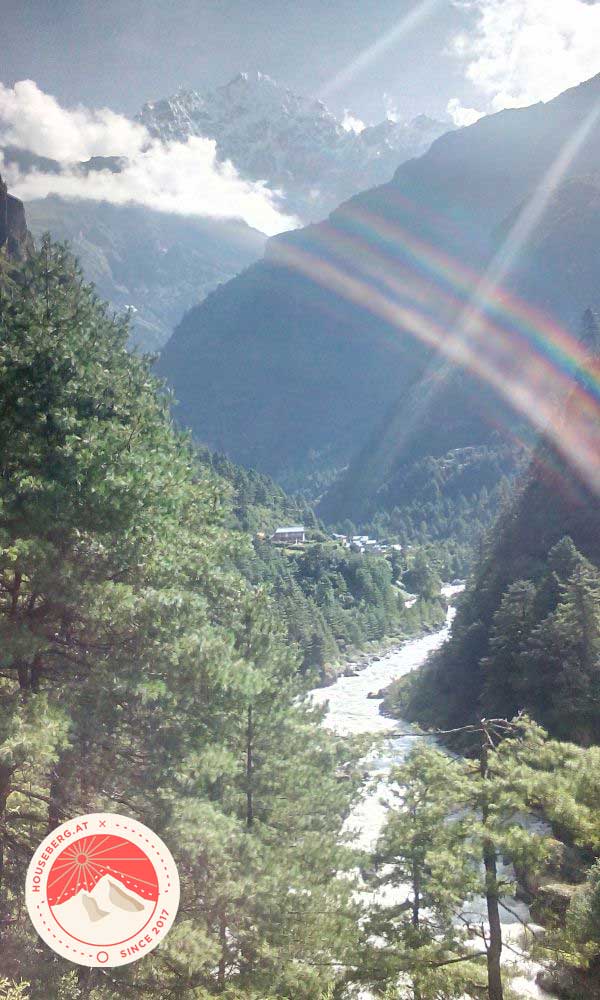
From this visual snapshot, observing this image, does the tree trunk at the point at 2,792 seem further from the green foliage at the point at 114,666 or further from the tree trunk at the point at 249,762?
the tree trunk at the point at 249,762

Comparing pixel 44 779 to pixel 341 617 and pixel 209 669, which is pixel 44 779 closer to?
pixel 209 669

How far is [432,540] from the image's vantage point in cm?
19525

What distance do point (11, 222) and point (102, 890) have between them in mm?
108995

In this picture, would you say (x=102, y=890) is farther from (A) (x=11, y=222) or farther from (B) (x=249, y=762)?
(A) (x=11, y=222)

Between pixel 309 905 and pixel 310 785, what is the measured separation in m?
5.60

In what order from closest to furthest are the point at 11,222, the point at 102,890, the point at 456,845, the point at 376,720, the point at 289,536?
the point at 102,890, the point at 456,845, the point at 376,720, the point at 11,222, the point at 289,536

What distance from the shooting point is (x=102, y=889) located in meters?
6.76

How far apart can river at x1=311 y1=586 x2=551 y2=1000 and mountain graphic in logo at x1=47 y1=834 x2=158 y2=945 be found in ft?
20.0

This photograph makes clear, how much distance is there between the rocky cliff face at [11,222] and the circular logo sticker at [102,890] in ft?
320

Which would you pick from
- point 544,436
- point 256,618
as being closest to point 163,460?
point 256,618

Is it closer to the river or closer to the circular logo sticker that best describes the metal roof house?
the river

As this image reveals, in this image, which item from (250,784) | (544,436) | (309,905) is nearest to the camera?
(309,905)

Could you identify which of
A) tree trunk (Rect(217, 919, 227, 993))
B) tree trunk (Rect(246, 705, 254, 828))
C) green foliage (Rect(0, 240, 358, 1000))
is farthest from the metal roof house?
green foliage (Rect(0, 240, 358, 1000))

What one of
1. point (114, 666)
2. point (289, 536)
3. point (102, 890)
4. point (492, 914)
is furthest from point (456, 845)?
point (289, 536)
